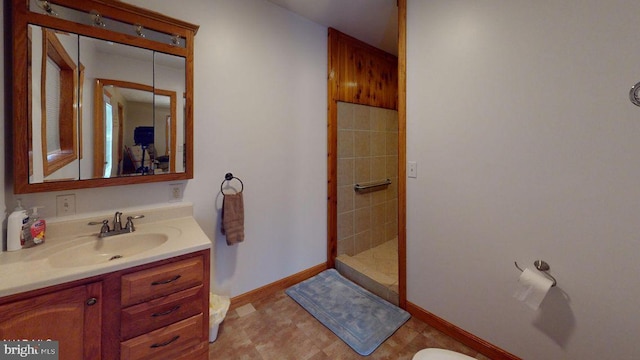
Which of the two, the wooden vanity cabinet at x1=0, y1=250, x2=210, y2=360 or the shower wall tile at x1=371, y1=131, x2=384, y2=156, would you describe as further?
the shower wall tile at x1=371, y1=131, x2=384, y2=156

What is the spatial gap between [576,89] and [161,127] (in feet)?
7.44

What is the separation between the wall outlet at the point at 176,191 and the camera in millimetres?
1688

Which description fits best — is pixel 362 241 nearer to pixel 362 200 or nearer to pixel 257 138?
pixel 362 200

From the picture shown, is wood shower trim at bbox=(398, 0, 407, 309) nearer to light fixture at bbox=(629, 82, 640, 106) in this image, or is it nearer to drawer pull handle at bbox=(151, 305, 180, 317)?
light fixture at bbox=(629, 82, 640, 106)

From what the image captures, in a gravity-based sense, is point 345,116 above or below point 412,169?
above

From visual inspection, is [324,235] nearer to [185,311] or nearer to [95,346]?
[185,311]

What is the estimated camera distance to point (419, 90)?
1.83 meters

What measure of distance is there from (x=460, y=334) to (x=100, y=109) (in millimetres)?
2617

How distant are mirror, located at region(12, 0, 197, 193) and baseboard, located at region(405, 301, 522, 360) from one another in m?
1.93

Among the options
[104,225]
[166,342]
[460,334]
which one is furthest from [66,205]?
[460,334]

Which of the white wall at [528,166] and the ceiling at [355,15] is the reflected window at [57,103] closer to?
the ceiling at [355,15]

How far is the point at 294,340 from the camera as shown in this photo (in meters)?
1.70

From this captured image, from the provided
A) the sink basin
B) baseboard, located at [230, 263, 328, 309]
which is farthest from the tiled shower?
the sink basin

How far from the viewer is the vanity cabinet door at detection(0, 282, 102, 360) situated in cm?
91
